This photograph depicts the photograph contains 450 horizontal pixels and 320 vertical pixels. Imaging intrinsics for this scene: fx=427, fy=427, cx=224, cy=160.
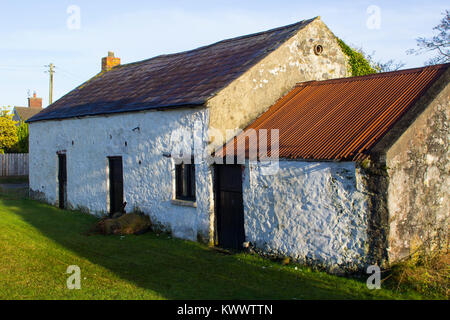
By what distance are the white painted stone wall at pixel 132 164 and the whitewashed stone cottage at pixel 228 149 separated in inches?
1.5

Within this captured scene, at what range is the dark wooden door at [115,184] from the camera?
13.9 meters

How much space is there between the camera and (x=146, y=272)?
858 centimetres

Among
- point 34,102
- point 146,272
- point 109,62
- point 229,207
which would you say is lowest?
point 146,272

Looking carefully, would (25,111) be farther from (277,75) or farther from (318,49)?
(277,75)

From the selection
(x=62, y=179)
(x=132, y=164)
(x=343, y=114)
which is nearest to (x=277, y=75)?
(x=343, y=114)

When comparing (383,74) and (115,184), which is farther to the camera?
(115,184)

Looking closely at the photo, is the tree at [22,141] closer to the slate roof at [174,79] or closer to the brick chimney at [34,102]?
the slate roof at [174,79]

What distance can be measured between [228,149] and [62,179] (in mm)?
9463

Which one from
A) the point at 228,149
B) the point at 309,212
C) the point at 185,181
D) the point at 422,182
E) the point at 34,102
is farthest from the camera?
the point at 34,102

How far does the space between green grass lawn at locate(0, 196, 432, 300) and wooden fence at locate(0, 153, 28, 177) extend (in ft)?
60.8

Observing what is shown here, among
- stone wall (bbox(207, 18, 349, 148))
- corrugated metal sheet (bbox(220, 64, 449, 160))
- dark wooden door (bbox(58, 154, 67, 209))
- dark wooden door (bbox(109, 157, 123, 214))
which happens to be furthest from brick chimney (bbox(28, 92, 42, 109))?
corrugated metal sheet (bbox(220, 64, 449, 160))

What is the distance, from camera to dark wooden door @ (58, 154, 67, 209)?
16906mm

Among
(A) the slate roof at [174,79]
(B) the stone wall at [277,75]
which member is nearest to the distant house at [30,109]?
(A) the slate roof at [174,79]
